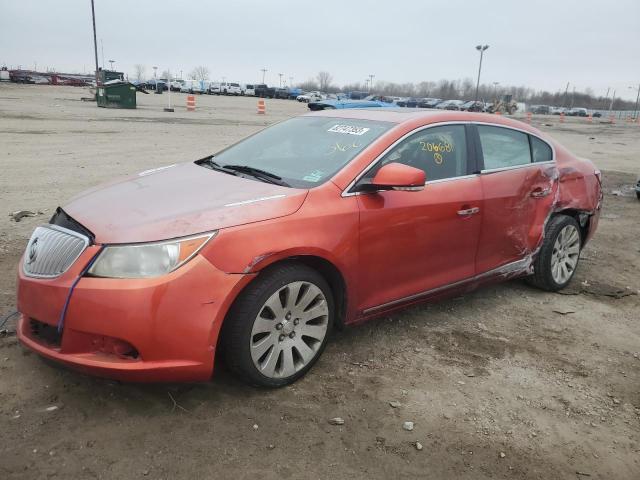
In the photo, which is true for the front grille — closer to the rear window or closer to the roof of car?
the roof of car

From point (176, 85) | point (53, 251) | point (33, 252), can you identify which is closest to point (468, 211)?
point (53, 251)

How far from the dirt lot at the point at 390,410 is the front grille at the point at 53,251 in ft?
2.22

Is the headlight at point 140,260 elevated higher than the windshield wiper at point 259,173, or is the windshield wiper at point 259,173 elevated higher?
the windshield wiper at point 259,173

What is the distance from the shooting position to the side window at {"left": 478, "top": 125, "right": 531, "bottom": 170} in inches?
165

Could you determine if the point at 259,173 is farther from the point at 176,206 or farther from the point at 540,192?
the point at 540,192

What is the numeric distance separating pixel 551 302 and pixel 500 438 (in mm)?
2295

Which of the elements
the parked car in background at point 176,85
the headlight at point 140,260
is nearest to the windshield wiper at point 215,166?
the headlight at point 140,260

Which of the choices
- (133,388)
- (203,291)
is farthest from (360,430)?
(133,388)

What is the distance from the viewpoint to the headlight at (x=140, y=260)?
103 inches

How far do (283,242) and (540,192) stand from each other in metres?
2.67

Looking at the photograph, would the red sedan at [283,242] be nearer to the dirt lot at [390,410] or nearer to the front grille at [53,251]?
the front grille at [53,251]

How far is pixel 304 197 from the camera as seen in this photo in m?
3.13

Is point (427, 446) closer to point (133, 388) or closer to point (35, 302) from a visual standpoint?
point (133, 388)

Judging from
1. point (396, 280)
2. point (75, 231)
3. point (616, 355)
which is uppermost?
point (75, 231)
